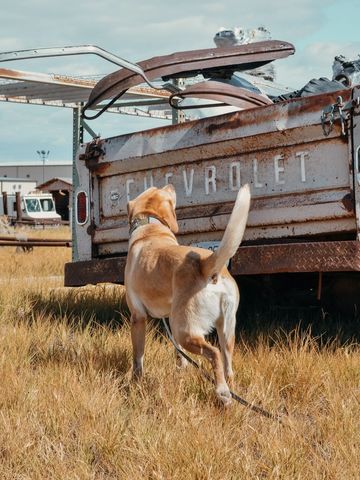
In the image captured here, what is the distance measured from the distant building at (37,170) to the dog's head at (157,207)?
7609 centimetres

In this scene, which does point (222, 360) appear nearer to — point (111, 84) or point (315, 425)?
point (315, 425)

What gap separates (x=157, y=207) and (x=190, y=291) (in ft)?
3.85

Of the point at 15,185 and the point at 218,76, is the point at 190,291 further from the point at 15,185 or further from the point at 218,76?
the point at 15,185

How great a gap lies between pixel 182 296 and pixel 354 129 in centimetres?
147

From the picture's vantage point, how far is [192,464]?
312cm

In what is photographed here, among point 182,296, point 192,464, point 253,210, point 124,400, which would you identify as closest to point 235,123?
point 253,210

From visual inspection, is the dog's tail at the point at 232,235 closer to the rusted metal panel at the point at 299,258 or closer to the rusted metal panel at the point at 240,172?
the rusted metal panel at the point at 299,258

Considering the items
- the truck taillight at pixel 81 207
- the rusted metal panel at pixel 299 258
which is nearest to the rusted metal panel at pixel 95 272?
the truck taillight at pixel 81 207

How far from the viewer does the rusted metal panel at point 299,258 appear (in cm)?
468

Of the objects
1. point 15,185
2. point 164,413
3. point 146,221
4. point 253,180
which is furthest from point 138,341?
point 15,185

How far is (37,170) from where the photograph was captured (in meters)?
82.5

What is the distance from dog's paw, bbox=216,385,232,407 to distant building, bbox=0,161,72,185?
254 feet

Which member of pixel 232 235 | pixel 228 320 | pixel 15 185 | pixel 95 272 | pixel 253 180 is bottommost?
pixel 228 320

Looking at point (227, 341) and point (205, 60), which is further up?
point (205, 60)
